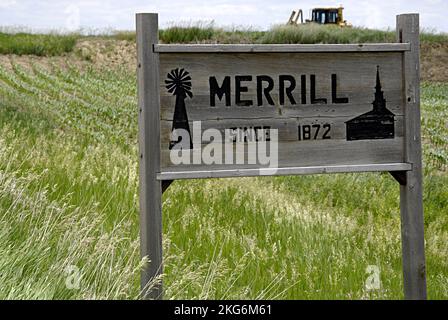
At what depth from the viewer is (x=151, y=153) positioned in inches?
167

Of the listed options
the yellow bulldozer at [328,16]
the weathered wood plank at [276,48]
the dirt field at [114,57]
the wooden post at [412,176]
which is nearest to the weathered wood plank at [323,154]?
the wooden post at [412,176]

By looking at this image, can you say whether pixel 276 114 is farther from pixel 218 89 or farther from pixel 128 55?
pixel 128 55

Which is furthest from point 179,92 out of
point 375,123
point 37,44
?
point 37,44

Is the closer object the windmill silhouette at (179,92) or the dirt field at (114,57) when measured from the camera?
the windmill silhouette at (179,92)

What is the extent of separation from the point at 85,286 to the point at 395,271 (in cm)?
292

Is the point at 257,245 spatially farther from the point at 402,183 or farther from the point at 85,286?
the point at 85,286

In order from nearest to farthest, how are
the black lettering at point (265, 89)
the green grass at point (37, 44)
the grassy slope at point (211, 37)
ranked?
the black lettering at point (265, 89)
the green grass at point (37, 44)
the grassy slope at point (211, 37)

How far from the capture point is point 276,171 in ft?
14.6

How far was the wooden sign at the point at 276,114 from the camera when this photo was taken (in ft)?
14.0

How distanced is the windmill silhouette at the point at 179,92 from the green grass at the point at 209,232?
0.75m

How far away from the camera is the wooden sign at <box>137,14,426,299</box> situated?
427cm

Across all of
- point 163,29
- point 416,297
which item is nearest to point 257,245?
point 416,297

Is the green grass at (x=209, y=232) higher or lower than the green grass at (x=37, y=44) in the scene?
lower

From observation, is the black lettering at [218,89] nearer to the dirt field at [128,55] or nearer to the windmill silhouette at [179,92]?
the windmill silhouette at [179,92]
